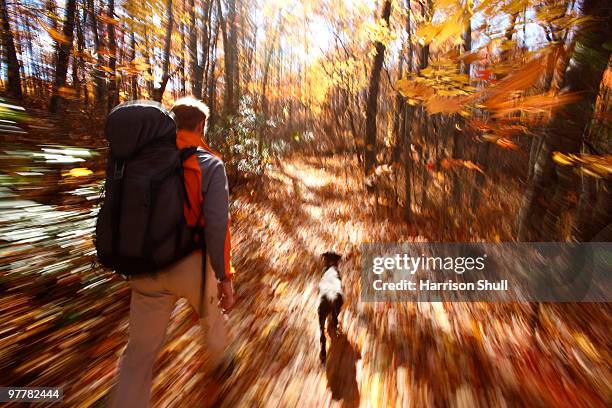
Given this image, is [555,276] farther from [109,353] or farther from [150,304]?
[109,353]

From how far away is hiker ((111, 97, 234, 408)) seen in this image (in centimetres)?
193

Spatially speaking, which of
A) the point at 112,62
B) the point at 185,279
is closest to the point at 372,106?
the point at 112,62

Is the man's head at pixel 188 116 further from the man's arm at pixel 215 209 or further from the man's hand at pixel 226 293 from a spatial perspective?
the man's hand at pixel 226 293

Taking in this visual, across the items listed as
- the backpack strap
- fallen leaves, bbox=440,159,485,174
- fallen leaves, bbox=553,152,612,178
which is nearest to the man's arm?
the backpack strap

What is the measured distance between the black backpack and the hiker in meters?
0.10

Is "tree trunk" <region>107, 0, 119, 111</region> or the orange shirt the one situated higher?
"tree trunk" <region>107, 0, 119, 111</region>

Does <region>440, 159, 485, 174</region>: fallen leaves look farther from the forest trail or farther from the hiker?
the hiker

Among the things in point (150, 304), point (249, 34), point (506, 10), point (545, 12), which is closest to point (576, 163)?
point (545, 12)

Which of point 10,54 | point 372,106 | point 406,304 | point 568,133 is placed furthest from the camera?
point 372,106

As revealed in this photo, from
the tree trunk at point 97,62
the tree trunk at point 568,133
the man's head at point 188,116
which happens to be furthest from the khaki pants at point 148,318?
the tree trunk at point 97,62

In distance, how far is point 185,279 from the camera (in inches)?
78.5

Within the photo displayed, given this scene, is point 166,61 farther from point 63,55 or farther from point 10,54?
point 10,54

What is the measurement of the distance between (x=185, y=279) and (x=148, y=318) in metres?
0.31

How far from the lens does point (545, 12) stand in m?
2.61
